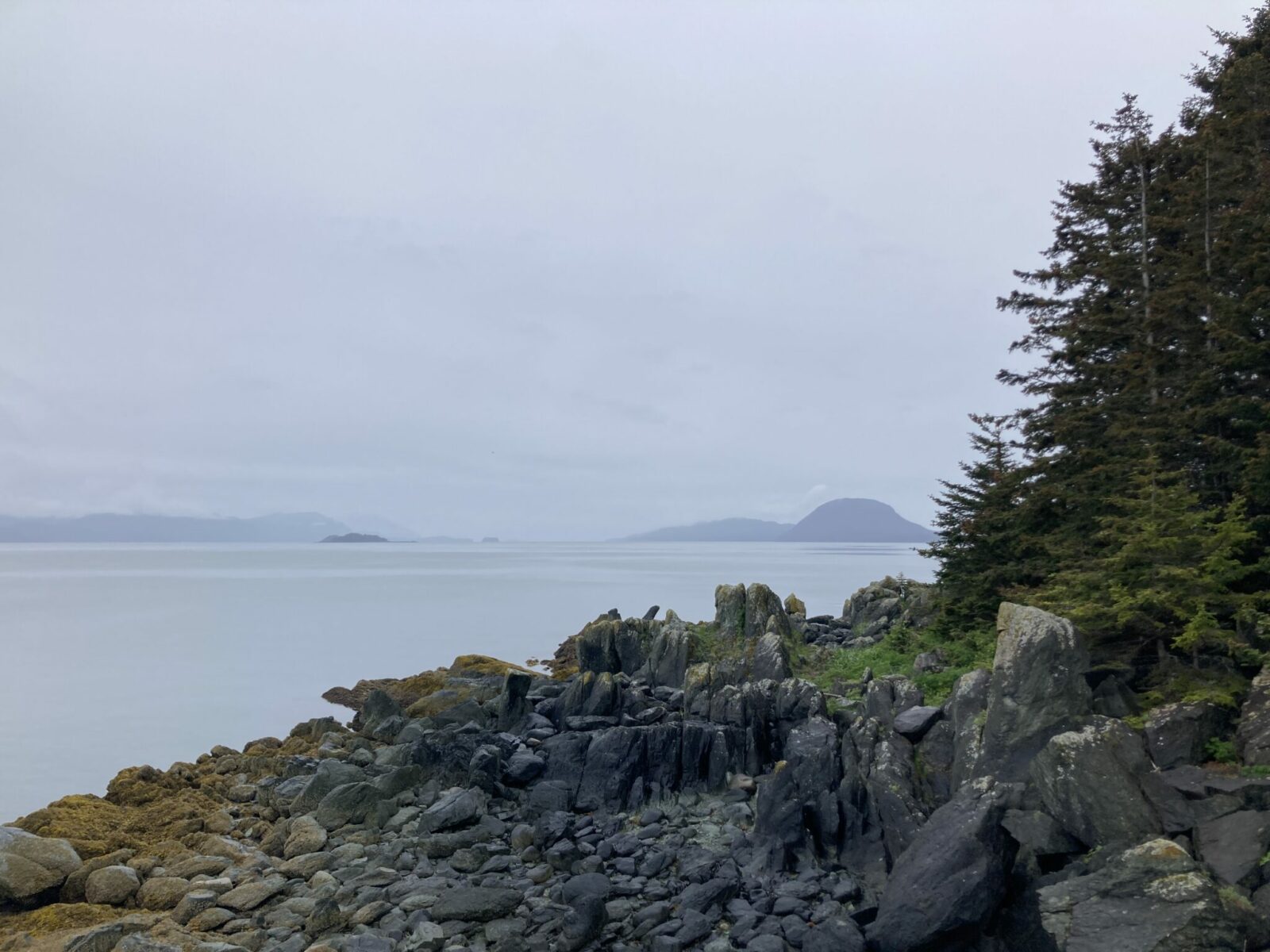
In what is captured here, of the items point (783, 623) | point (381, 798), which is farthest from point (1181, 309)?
point (381, 798)

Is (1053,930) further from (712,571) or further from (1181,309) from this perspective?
(712,571)

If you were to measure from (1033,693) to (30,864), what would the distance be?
21556 millimetres

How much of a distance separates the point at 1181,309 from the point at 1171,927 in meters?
15.6

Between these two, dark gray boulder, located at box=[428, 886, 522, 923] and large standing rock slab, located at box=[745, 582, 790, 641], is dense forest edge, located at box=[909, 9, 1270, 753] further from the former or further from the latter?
dark gray boulder, located at box=[428, 886, 522, 923]

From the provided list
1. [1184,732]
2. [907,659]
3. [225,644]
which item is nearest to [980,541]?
[907,659]

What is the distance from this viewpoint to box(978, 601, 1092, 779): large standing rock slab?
1359 cm

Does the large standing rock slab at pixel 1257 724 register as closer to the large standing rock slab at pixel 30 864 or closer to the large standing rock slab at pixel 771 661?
the large standing rock slab at pixel 771 661

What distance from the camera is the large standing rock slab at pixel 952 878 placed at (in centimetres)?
1172

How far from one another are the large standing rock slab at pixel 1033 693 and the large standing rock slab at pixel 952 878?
3.39ft

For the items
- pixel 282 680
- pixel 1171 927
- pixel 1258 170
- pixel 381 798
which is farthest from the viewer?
pixel 282 680

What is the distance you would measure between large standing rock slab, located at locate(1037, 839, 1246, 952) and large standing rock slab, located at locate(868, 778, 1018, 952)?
1064mm

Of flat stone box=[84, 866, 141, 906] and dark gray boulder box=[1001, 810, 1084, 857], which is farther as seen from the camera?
flat stone box=[84, 866, 141, 906]

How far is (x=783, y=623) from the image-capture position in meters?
29.2

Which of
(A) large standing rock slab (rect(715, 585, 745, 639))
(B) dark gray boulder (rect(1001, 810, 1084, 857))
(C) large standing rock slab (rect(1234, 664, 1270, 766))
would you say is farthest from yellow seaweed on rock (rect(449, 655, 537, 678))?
(C) large standing rock slab (rect(1234, 664, 1270, 766))
